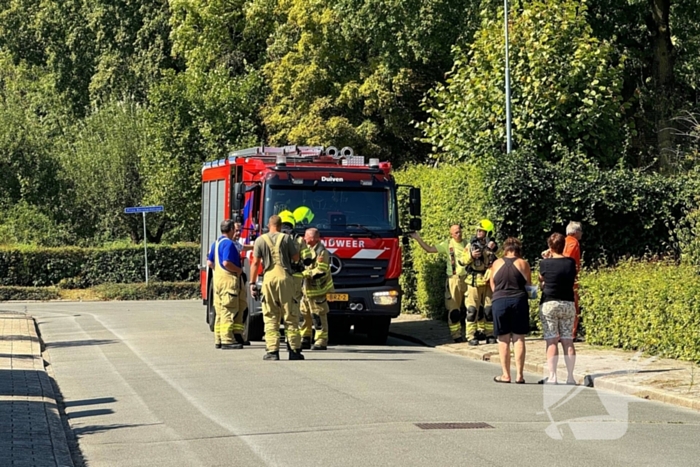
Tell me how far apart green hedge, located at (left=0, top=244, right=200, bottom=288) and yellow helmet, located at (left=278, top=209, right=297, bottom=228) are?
83.6 ft

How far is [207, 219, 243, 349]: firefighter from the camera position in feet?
61.3

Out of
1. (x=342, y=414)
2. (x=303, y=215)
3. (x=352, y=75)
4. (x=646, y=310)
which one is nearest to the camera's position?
(x=342, y=414)

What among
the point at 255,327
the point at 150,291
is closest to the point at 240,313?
the point at 255,327

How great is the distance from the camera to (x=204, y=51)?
5181cm

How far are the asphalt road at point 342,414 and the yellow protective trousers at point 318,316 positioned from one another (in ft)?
1.01

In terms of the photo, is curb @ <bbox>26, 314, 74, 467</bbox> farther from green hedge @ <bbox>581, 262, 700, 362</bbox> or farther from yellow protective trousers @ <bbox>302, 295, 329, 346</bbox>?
green hedge @ <bbox>581, 262, 700, 362</bbox>

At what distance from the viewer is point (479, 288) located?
20.0 meters

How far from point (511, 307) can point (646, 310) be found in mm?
3354

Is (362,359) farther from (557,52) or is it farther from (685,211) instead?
(557,52)

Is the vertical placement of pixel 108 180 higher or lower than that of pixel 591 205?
higher

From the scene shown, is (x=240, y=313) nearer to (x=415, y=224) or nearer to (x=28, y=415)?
(x=415, y=224)

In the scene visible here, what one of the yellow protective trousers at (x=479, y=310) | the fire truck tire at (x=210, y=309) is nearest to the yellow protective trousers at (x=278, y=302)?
the yellow protective trousers at (x=479, y=310)

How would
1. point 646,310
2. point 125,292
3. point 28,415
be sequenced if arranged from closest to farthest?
point 28,415 → point 646,310 → point 125,292

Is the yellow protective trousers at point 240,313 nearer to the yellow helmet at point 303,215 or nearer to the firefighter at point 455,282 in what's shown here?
the yellow helmet at point 303,215
